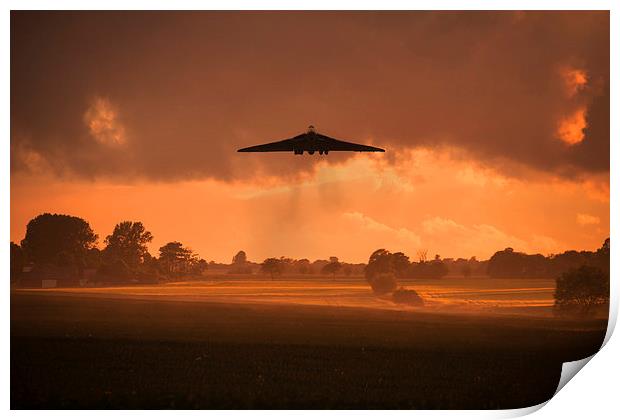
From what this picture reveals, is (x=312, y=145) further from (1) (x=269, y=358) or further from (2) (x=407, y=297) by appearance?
(1) (x=269, y=358)

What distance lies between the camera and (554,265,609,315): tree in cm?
943

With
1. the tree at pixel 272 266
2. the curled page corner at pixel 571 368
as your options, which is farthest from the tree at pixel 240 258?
the curled page corner at pixel 571 368

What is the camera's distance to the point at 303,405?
8719mm

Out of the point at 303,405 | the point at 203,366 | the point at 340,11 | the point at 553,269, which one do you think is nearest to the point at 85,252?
the point at 203,366

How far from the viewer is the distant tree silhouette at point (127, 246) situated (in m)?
9.75

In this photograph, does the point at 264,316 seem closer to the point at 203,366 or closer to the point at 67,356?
the point at 203,366

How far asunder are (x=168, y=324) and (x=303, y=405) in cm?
243

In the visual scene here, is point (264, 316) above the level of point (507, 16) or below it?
below

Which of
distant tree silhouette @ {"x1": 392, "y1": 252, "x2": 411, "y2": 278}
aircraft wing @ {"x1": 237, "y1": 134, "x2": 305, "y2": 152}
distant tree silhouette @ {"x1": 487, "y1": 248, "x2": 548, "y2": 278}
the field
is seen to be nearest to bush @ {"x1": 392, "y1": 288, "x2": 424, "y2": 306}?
the field

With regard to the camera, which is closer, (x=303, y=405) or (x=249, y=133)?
(x=303, y=405)

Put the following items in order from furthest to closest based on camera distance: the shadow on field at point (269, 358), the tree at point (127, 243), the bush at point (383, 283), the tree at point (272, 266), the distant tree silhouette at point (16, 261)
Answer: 1. the bush at point (383, 283)
2. the tree at point (272, 266)
3. the tree at point (127, 243)
4. the distant tree silhouette at point (16, 261)
5. the shadow on field at point (269, 358)

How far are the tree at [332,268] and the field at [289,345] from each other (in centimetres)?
23

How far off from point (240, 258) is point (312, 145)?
1870mm

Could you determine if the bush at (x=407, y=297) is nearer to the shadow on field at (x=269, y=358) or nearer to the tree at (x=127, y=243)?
the shadow on field at (x=269, y=358)
